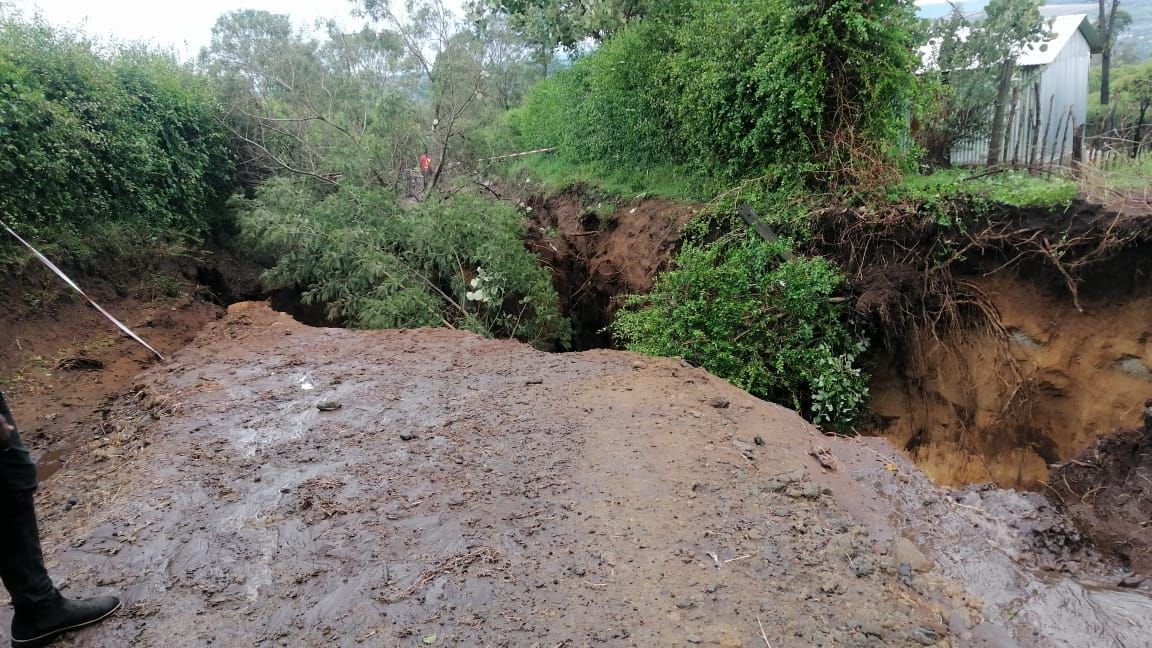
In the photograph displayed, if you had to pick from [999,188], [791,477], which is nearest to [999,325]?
[999,188]

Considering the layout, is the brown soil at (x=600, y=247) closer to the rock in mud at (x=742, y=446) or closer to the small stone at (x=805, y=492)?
the rock in mud at (x=742, y=446)

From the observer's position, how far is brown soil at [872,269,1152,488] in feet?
19.3

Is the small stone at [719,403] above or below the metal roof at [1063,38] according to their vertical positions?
below

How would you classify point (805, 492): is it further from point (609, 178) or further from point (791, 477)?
point (609, 178)

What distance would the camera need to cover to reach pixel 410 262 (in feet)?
30.0

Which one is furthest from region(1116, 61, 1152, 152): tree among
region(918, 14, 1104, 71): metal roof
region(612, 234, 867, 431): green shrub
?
region(612, 234, 867, 431): green shrub

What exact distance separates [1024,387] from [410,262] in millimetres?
7569

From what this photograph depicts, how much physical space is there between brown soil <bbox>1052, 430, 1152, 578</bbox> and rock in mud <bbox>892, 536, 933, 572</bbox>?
2965mm

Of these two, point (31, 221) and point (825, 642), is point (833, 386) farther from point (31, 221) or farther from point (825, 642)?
point (31, 221)

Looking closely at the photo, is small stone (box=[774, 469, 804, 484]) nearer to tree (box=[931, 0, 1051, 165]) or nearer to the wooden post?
the wooden post

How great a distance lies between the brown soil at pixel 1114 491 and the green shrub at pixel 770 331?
196 cm

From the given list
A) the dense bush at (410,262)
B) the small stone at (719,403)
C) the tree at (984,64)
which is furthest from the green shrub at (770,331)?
the tree at (984,64)

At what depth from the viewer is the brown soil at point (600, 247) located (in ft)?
30.8

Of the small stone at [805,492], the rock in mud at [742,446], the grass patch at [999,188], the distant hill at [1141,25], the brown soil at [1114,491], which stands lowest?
the brown soil at [1114,491]
